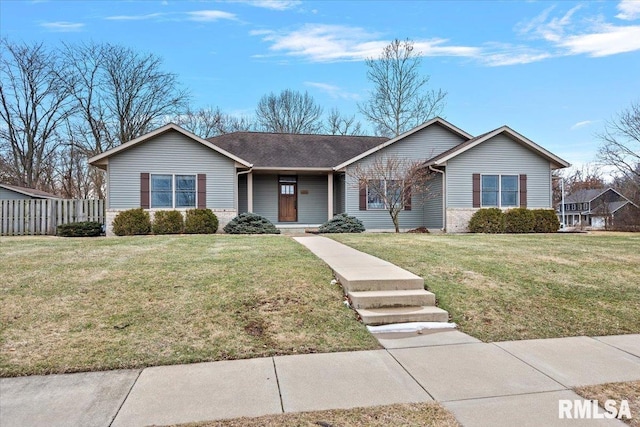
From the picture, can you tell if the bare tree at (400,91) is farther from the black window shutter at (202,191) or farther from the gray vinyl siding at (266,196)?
the black window shutter at (202,191)

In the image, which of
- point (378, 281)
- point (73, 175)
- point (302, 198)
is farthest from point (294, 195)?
point (73, 175)

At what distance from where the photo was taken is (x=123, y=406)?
2.82 metres

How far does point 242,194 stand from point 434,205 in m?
8.95

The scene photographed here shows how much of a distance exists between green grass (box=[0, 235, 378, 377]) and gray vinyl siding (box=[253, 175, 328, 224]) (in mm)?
10618

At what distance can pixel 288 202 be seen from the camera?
59.8 feet

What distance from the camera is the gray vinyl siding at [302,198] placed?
17.9m

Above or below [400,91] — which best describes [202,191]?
below

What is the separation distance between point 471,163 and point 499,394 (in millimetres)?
14653

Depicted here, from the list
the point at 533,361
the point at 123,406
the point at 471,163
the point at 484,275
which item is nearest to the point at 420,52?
the point at 471,163

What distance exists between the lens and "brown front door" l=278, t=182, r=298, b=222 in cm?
1814

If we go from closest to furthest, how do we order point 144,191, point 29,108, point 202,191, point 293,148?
1. point 144,191
2. point 202,191
3. point 293,148
4. point 29,108

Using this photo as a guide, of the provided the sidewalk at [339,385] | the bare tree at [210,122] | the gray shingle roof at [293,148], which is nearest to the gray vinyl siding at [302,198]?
the gray shingle roof at [293,148]

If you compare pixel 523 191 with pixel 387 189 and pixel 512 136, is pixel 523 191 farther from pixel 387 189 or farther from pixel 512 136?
pixel 387 189

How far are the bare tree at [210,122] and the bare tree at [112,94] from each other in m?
2.31
